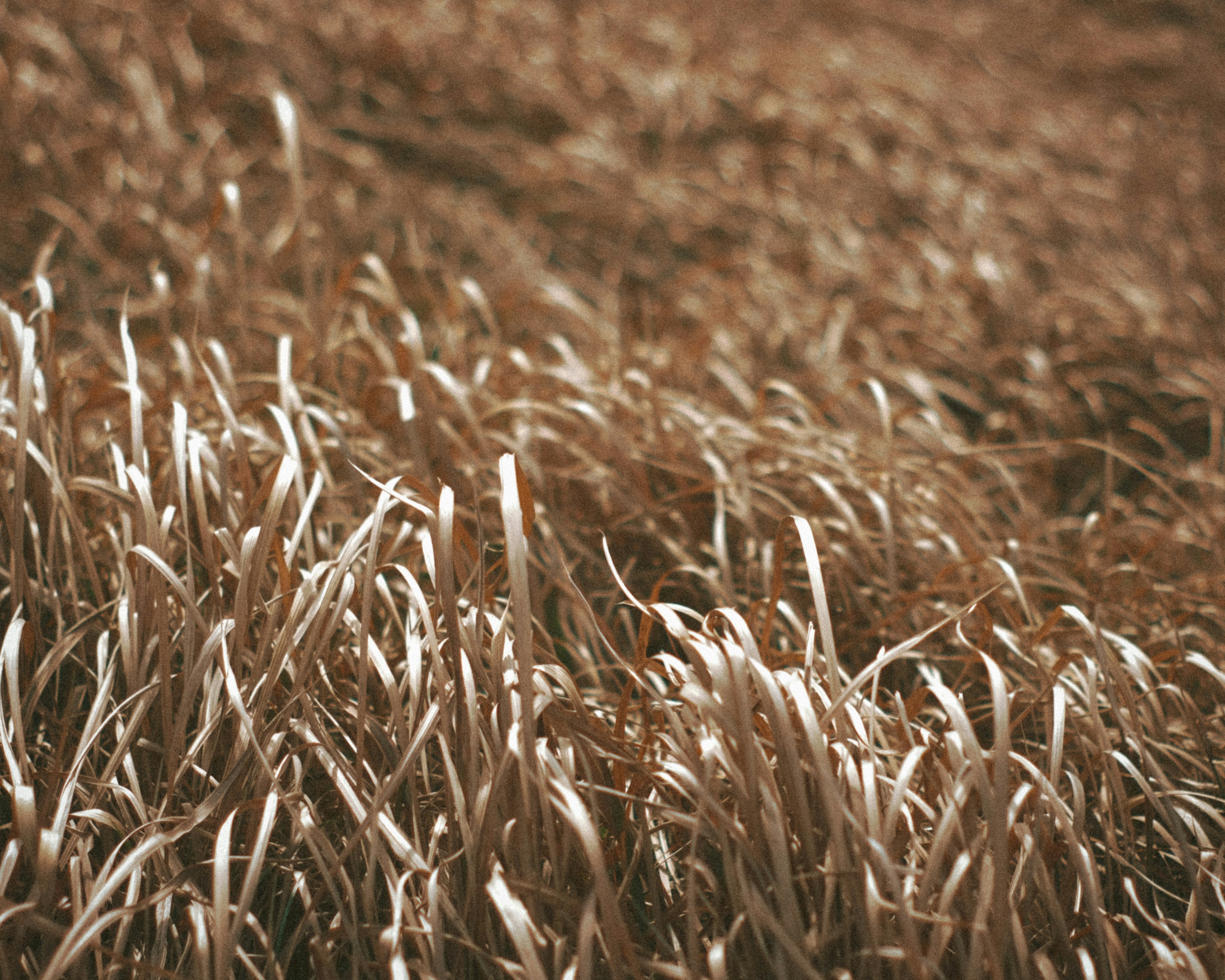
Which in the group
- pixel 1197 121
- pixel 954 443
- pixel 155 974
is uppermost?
pixel 1197 121

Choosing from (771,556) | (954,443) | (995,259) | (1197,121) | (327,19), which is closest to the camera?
(771,556)

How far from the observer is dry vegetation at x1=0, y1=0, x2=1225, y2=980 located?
Result: 67cm

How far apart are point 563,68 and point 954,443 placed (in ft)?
6.24

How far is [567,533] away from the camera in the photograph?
1.14 m

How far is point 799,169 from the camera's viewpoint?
2475mm

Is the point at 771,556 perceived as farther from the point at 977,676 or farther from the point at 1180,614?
the point at 1180,614

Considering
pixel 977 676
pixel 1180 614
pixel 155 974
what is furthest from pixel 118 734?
pixel 1180 614

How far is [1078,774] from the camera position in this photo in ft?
3.05

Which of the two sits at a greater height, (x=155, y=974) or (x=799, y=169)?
(x=799, y=169)

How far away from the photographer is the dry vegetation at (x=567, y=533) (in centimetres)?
67

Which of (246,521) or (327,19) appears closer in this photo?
(246,521)

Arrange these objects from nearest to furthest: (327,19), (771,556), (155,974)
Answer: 1. (155,974)
2. (771,556)
3. (327,19)

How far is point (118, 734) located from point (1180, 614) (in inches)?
52.5

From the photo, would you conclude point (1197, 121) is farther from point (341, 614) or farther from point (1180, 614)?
point (341, 614)
